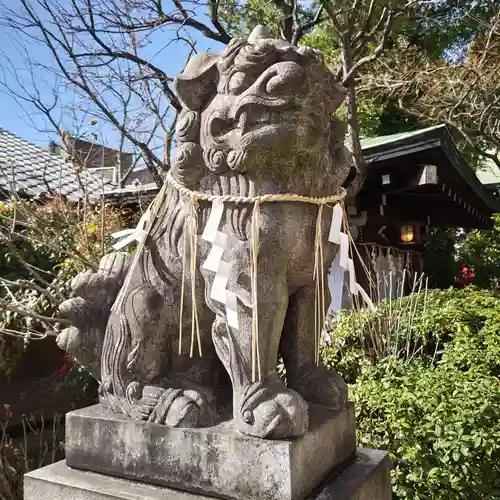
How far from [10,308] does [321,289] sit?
2.60 metres

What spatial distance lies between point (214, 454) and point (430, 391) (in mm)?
1702

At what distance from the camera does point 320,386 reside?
1625 millimetres

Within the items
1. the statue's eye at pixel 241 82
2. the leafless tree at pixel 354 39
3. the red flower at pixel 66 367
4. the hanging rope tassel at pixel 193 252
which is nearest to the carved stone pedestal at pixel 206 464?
the hanging rope tassel at pixel 193 252

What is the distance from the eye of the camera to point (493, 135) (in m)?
8.91

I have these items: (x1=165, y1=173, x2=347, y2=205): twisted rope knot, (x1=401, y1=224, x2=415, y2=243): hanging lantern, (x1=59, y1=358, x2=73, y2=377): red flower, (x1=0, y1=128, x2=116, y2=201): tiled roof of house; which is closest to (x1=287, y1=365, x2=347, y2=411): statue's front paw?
(x1=165, y1=173, x2=347, y2=205): twisted rope knot

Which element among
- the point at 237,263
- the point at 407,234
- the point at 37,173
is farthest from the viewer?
the point at 407,234

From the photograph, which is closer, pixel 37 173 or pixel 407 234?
pixel 37 173

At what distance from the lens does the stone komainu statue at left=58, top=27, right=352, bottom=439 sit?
138 cm

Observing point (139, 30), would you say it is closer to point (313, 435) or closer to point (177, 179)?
Result: point (177, 179)

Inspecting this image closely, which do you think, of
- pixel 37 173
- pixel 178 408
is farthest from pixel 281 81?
pixel 37 173

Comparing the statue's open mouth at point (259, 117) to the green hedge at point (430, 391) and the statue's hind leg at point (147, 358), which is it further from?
the green hedge at point (430, 391)

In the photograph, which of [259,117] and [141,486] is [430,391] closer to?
[141,486]

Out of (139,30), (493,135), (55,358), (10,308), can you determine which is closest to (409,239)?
(493,135)

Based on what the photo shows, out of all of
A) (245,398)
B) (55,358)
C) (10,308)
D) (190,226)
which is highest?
(190,226)
